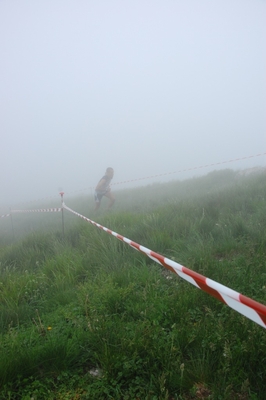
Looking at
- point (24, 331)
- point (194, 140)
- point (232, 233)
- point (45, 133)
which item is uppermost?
point (45, 133)

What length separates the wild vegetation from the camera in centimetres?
204

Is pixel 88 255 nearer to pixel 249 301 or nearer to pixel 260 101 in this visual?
pixel 249 301

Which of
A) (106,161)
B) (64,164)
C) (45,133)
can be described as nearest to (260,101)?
(106,161)

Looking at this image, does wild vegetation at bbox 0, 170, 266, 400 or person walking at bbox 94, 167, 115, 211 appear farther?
person walking at bbox 94, 167, 115, 211

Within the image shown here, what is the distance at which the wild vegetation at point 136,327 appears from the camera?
6.70 ft

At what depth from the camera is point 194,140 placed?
244 feet

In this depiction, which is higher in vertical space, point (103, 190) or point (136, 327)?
point (103, 190)

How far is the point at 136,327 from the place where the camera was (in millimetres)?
2584

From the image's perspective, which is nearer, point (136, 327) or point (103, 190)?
point (136, 327)

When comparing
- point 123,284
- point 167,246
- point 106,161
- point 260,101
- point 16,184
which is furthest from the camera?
point 260,101

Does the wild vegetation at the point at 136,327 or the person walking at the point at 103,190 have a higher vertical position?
the person walking at the point at 103,190

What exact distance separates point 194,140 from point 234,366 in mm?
75507

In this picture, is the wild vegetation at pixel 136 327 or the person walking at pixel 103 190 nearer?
the wild vegetation at pixel 136 327

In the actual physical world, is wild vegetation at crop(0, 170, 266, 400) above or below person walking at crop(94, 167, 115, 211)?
below
